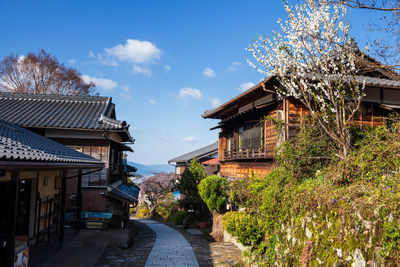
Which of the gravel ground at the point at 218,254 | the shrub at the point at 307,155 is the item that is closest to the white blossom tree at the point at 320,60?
the shrub at the point at 307,155

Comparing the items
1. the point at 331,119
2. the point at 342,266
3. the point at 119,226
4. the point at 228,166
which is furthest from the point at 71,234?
the point at 331,119

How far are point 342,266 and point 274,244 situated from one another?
3465 mm

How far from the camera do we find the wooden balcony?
12.6 metres

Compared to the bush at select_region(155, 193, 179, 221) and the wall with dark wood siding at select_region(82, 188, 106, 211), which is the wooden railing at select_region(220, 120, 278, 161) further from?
the bush at select_region(155, 193, 179, 221)

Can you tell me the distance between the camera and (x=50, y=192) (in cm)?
1235

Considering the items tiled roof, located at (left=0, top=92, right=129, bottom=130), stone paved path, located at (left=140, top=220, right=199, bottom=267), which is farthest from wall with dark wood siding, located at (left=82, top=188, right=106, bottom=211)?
stone paved path, located at (left=140, top=220, right=199, bottom=267)

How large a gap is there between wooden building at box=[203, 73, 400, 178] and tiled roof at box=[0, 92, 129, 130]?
657 cm

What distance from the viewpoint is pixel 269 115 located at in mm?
13102

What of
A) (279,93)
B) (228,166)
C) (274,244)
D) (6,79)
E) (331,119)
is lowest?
(274,244)

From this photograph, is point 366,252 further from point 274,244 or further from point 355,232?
point 274,244

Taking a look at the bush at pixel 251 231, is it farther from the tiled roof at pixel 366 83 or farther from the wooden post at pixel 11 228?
the wooden post at pixel 11 228

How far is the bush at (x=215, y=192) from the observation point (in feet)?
53.2

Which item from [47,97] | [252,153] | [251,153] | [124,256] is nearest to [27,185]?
[124,256]

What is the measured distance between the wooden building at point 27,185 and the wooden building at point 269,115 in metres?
7.49
